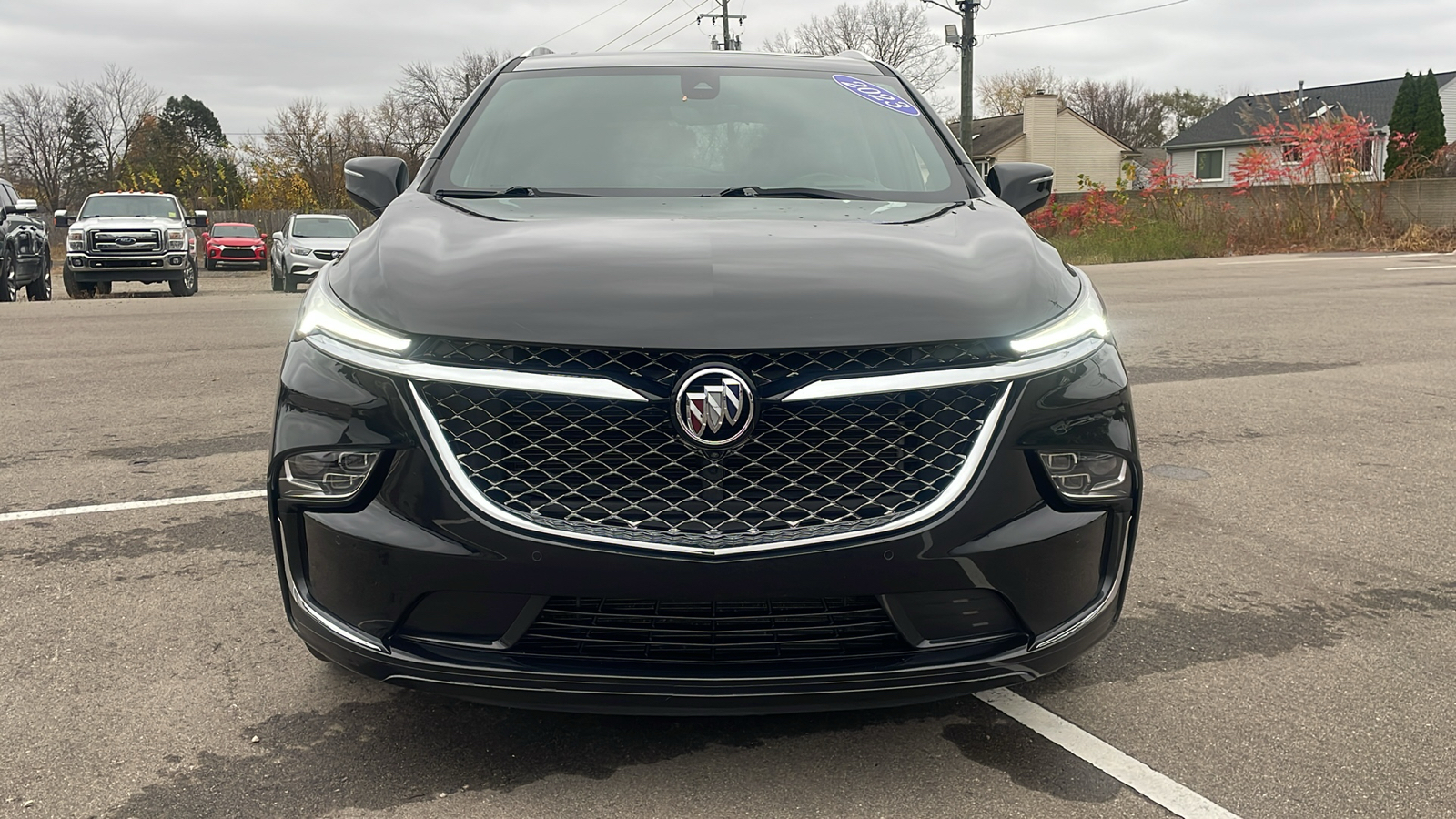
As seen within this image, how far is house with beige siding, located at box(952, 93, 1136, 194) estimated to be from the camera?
2702 inches

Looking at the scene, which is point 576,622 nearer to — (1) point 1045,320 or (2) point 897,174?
(1) point 1045,320

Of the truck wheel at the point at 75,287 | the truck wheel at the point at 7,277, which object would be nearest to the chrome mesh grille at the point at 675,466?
the truck wheel at the point at 7,277

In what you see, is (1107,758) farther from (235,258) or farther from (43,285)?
(235,258)

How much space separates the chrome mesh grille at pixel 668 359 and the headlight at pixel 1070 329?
21 cm

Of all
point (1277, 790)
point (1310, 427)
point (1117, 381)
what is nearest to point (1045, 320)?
point (1117, 381)

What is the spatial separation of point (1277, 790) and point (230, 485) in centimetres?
427

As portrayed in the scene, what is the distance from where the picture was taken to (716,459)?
2.30 meters

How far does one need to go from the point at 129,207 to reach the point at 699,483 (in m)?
22.5

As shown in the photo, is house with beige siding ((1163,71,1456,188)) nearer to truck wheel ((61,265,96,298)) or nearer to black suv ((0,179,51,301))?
truck wheel ((61,265,96,298))

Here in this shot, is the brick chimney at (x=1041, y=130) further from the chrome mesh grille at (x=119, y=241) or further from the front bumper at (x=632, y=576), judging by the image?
the front bumper at (x=632, y=576)

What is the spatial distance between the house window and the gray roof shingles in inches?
26.2

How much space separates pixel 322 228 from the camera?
81.4 ft

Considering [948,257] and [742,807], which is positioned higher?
[948,257]

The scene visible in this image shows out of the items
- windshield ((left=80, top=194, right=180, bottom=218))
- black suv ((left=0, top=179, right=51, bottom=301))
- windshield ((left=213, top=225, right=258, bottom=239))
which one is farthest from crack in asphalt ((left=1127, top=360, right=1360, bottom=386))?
windshield ((left=213, top=225, right=258, bottom=239))
